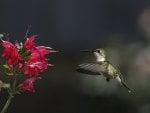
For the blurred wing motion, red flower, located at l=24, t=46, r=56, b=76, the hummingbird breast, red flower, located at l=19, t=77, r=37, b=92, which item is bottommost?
red flower, located at l=19, t=77, r=37, b=92

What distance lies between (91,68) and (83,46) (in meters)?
6.55

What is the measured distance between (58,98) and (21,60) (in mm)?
5319

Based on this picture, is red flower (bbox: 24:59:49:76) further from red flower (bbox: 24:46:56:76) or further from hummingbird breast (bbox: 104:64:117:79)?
hummingbird breast (bbox: 104:64:117:79)

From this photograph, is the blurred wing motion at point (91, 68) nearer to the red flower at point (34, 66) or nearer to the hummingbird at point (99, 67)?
the hummingbird at point (99, 67)

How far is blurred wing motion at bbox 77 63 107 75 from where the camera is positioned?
15.6 ft

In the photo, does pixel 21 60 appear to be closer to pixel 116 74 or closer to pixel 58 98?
pixel 116 74

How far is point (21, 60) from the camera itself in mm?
4617

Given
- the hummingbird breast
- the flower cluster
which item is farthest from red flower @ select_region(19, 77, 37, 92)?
the hummingbird breast

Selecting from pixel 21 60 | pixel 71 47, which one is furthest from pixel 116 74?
pixel 71 47

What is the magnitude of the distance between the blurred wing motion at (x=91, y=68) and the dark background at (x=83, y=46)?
382cm

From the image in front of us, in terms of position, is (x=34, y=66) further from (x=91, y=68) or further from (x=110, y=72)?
(x=110, y=72)

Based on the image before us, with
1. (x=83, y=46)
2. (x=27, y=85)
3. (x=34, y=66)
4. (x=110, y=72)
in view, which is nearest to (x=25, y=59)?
(x=34, y=66)

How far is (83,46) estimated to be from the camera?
37.3 feet

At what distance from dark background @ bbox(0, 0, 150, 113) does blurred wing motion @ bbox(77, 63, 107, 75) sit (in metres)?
3.82
